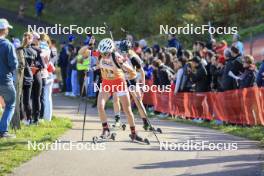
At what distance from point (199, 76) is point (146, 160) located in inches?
300

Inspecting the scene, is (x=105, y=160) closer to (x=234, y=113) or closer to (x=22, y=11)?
(x=234, y=113)

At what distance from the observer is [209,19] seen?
120 ft

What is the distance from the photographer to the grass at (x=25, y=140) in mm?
11078

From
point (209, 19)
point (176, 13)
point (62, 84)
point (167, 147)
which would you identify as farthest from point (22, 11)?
point (167, 147)

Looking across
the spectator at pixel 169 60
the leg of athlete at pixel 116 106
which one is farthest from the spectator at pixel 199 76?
the leg of athlete at pixel 116 106

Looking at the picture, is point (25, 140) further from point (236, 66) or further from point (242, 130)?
point (236, 66)

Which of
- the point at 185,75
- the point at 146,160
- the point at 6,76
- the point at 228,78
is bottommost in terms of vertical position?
the point at 146,160

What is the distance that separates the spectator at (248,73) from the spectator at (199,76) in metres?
1.90

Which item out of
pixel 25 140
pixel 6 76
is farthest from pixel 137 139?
pixel 6 76

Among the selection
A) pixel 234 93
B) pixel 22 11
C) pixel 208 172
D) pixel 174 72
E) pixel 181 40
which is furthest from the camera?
pixel 22 11

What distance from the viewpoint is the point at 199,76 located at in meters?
18.9

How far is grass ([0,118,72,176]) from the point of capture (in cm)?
1108

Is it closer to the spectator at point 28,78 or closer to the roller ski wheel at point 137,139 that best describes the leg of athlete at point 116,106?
the roller ski wheel at point 137,139

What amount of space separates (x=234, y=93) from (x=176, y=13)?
24342 mm
